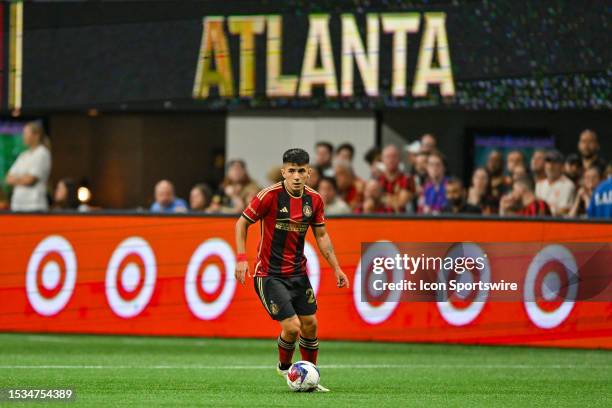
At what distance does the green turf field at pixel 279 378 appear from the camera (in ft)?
33.1

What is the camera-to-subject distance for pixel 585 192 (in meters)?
15.9

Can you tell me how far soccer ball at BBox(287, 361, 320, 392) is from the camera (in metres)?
10.4

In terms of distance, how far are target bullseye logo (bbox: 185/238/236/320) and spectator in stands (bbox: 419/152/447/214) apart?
9.57 ft

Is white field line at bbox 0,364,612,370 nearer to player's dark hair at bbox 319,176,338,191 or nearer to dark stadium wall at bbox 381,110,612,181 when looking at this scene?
player's dark hair at bbox 319,176,338,191

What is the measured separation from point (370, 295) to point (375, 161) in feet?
13.4

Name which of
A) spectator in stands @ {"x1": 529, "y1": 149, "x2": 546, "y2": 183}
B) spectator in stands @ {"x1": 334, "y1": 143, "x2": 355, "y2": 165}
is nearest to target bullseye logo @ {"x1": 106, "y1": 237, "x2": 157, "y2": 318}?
spectator in stands @ {"x1": 334, "y1": 143, "x2": 355, "y2": 165}

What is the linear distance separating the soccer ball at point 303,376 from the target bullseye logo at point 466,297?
397 cm

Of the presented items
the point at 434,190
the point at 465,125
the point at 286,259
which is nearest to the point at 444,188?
the point at 434,190

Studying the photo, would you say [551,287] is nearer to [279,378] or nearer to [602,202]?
[602,202]

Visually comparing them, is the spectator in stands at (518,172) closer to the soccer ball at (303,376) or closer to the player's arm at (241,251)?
the player's arm at (241,251)

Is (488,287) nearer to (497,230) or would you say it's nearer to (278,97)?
(497,230)

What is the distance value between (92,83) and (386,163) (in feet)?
17.7

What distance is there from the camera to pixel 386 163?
17312 millimetres

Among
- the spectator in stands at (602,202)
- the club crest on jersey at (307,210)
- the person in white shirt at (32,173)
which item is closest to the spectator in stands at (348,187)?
the spectator in stands at (602,202)
